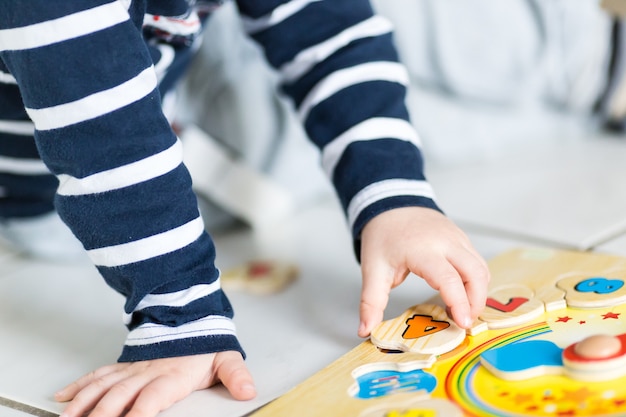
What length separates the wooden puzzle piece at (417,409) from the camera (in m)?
0.48

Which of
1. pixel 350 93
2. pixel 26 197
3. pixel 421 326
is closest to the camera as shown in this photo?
pixel 421 326

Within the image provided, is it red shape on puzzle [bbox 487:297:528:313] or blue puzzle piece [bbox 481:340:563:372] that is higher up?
blue puzzle piece [bbox 481:340:563:372]

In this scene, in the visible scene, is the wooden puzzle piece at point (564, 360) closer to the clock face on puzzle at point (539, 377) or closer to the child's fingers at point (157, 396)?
the clock face on puzzle at point (539, 377)

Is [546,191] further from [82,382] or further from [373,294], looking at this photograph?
[82,382]

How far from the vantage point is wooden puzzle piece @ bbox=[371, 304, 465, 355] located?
55cm

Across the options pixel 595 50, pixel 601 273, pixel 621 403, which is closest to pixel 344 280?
pixel 601 273

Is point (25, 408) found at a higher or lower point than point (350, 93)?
lower

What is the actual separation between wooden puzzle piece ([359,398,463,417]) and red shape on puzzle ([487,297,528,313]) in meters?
0.12

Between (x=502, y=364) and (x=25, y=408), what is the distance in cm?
32

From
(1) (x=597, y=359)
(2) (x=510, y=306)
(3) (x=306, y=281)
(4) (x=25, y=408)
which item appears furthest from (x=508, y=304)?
(4) (x=25, y=408)

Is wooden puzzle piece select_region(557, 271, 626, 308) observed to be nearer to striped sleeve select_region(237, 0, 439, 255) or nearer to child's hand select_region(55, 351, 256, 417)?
striped sleeve select_region(237, 0, 439, 255)

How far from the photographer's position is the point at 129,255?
0.56 meters

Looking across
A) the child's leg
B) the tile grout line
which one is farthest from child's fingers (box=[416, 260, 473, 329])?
the child's leg

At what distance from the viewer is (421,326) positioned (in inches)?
23.0
